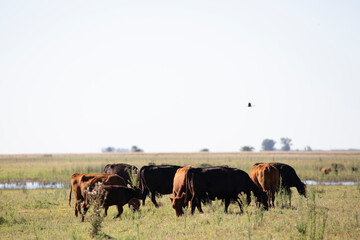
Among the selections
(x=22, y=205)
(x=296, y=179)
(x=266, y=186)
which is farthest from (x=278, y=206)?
(x=22, y=205)

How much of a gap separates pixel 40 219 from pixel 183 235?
18.5 ft

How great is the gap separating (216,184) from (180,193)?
53.8 inches

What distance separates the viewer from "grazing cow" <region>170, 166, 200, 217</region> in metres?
13.6

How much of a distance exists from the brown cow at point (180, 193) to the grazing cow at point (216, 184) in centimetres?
24

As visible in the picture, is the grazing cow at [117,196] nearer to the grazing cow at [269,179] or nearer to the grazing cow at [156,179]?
the grazing cow at [156,179]

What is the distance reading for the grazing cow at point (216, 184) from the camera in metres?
13.6

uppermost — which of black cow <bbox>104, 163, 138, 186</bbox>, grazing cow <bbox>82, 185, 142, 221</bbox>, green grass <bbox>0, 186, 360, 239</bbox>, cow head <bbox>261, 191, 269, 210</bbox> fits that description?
black cow <bbox>104, 163, 138, 186</bbox>

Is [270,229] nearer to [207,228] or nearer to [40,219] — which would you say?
[207,228]

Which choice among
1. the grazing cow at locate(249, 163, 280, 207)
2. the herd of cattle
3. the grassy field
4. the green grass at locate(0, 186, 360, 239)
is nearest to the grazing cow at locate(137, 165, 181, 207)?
the grassy field

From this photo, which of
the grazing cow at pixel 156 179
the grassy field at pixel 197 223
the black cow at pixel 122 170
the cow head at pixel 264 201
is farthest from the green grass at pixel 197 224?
the black cow at pixel 122 170

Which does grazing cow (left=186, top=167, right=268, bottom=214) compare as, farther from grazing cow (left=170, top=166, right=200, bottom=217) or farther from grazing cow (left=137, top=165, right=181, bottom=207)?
grazing cow (left=137, top=165, right=181, bottom=207)

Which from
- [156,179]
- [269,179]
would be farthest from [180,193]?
[269,179]

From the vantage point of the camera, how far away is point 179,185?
14461mm

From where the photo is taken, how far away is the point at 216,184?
44.9 feet
